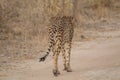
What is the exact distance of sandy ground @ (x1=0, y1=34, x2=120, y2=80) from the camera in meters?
10.2

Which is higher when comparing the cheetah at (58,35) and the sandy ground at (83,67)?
the cheetah at (58,35)

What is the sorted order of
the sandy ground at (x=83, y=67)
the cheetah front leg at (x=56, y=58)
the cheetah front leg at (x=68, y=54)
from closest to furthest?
the sandy ground at (x=83, y=67), the cheetah front leg at (x=56, y=58), the cheetah front leg at (x=68, y=54)

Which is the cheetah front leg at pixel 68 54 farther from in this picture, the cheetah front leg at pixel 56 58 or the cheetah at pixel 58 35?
the cheetah front leg at pixel 56 58

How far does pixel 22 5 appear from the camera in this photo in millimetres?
20172

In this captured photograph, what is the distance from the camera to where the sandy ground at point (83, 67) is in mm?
10242

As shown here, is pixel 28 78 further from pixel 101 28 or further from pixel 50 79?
pixel 101 28

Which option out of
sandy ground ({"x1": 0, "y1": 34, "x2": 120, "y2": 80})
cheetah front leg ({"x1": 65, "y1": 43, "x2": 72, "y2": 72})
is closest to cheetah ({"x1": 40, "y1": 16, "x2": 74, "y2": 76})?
cheetah front leg ({"x1": 65, "y1": 43, "x2": 72, "y2": 72})

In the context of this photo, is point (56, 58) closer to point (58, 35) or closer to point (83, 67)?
point (58, 35)

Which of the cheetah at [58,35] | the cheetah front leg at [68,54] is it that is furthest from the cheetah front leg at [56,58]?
the cheetah front leg at [68,54]

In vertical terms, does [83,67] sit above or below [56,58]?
below

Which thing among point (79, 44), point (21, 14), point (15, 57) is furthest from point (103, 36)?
point (15, 57)

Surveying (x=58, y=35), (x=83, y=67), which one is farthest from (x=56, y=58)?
(x=83, y=67)

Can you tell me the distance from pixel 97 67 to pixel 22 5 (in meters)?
9.57

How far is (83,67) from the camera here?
11703 millimetres
